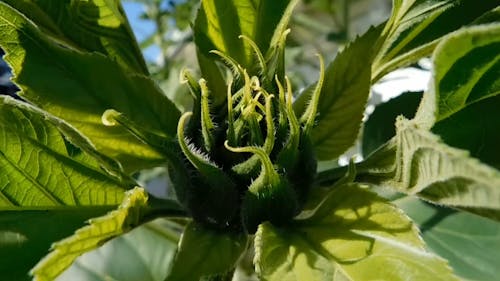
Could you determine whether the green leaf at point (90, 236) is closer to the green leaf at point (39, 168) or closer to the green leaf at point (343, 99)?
the green leaf at point (39, 168)

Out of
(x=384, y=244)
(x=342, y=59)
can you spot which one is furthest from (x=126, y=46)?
(x=384, y=244)

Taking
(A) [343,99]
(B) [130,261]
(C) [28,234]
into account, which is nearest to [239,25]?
(A) [343,99]

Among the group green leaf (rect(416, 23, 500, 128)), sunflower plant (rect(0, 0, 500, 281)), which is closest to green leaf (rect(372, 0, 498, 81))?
sunflower plant (rect(0, 0, 500, 281))

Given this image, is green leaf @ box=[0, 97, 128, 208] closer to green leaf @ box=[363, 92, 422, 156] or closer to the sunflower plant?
the sunflower plant

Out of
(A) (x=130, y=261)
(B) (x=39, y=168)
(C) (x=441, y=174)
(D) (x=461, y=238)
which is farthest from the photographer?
(A) (x=130, y=261)

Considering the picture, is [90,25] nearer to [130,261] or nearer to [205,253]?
[205,253]

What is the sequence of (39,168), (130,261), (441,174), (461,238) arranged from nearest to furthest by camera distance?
(441,174) → (39,168) → (461,238) → (130,261)
